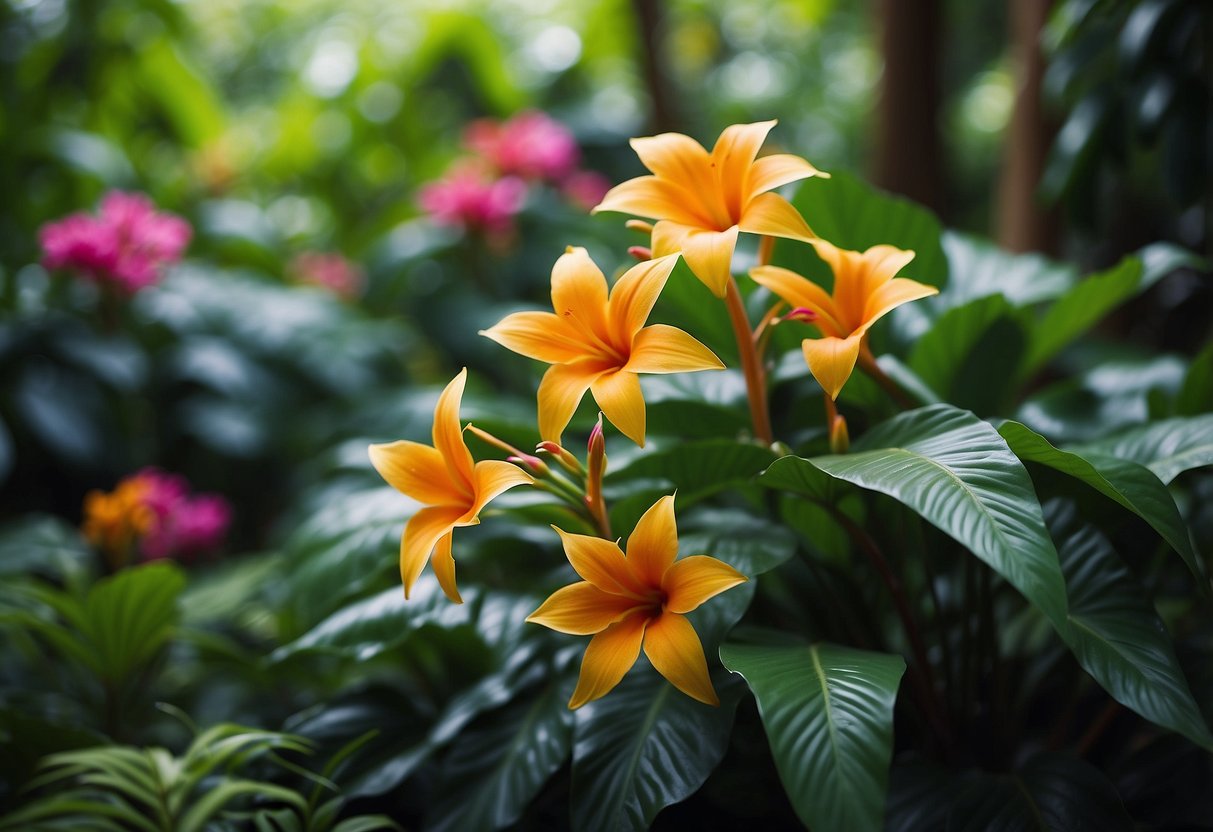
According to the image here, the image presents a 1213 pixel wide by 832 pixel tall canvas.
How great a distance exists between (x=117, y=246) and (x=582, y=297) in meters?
1.32

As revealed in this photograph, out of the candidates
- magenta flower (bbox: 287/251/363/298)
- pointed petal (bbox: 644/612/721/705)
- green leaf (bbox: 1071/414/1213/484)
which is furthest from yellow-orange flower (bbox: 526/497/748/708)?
magenta flower (bbox: 287/251/363/298)

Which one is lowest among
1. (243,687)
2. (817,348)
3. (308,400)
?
(243,687)

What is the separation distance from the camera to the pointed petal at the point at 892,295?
771 mm

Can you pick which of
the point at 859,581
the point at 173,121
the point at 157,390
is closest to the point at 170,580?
the point at 859,581

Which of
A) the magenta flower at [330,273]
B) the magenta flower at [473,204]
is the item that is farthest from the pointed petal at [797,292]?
the magenta flower at [330,273]

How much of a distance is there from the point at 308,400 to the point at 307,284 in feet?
1.56

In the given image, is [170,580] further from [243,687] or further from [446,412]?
[446,412]

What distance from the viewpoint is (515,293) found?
2.21 m

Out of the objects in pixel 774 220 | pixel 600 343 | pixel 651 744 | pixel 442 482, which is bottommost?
pixel 651 744

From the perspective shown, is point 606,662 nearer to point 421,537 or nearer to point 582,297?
point 421,537

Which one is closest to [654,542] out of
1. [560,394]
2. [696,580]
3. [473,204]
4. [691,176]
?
[696,580]

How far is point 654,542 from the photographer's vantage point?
2.44ft

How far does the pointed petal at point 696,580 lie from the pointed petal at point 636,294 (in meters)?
0.20

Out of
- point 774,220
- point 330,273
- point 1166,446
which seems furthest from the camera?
point 330,273
